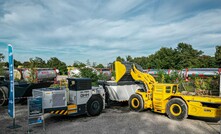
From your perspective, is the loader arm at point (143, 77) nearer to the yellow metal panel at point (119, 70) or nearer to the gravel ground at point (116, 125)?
the yellow metal panel at point (119, 70)

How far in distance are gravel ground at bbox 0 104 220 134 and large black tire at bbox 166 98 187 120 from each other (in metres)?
0.27

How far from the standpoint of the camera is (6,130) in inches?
282

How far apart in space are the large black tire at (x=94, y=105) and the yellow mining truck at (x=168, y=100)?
2.00 metres

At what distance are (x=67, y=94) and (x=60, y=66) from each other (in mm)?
46096

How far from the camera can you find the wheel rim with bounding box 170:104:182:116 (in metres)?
8.56

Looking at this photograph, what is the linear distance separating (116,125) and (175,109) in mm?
2911

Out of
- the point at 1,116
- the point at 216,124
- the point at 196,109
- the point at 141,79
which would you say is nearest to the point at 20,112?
the point at 1,116

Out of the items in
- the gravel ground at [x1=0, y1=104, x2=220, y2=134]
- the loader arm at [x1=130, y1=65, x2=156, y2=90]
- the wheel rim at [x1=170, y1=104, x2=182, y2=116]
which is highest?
the loader arm at [x1=130, y1=65, x2=156, y2=90]

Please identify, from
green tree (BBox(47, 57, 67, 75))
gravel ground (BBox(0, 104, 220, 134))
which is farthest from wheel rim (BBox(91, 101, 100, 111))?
green tree (BBox(47, 57, 67, 75))

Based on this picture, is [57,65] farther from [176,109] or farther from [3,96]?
→ [176,109]

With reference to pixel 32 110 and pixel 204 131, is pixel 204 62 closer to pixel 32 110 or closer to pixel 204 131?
pixel 204 131

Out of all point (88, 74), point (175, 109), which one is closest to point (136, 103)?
point (175, 109)

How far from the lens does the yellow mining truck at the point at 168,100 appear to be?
26.7 feet

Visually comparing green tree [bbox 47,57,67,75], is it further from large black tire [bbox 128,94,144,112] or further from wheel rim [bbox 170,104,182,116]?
wheel rim [bbox 170,104,182,116]
